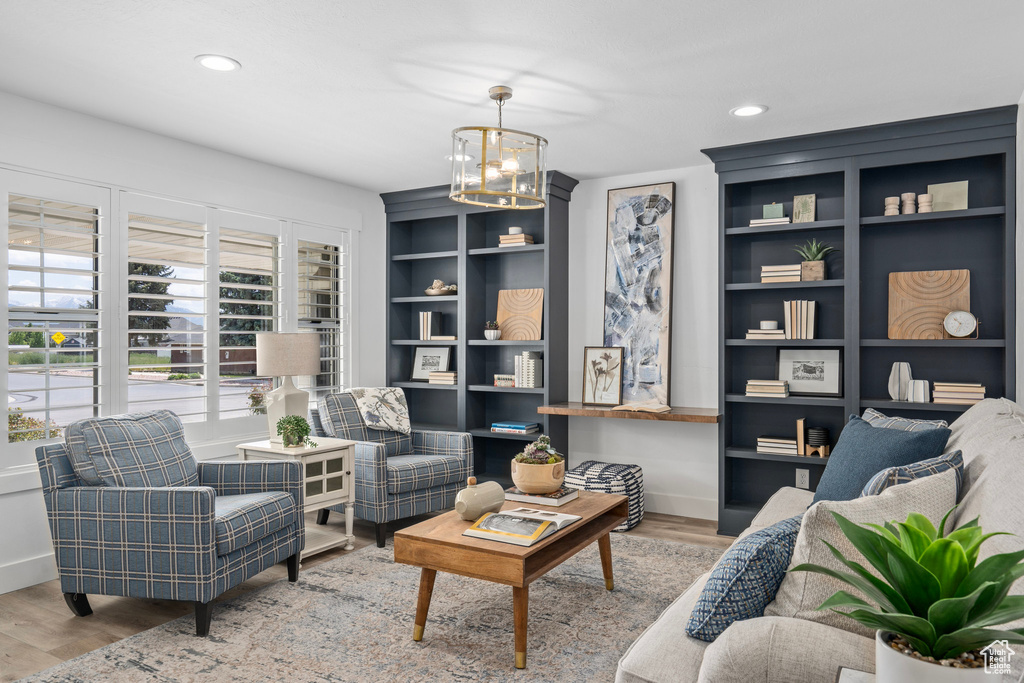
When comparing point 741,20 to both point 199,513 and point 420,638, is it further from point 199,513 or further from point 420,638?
point 199,513

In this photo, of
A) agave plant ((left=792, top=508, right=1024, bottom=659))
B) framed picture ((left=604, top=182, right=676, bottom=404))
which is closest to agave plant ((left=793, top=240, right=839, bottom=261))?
framed picture ((left=604, top=182, right=676, bottom=404))

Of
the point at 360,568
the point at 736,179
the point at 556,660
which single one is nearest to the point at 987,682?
the point at 556,660

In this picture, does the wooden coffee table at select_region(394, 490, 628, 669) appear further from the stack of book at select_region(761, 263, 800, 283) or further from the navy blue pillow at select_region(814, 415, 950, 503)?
the stack of book at select_region(761, 263, 800, 283)

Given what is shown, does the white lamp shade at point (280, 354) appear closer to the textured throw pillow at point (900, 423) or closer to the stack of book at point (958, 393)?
the textured throw pillow at point (900, 423)

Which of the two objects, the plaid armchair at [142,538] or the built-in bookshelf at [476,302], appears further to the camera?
the built-in bookshelf at [476,302]

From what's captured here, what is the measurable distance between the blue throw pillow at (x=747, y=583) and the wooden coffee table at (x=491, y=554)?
1014 millimetres

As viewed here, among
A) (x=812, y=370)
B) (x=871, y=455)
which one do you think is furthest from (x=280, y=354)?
(x=812, y=370)

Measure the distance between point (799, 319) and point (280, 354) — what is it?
3.18 meters

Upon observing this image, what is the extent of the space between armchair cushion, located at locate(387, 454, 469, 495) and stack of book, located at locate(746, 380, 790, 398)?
1.94m

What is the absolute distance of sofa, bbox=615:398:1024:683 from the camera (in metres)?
1.35

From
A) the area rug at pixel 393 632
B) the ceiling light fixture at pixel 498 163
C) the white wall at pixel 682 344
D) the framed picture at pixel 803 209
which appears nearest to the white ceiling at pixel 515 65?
the ceiling light fixture at pixel 498 163

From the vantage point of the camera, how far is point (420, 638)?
9.00 feet

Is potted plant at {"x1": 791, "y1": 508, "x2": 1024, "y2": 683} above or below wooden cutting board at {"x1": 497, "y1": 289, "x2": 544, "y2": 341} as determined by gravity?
below

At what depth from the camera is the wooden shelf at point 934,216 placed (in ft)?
12.1
